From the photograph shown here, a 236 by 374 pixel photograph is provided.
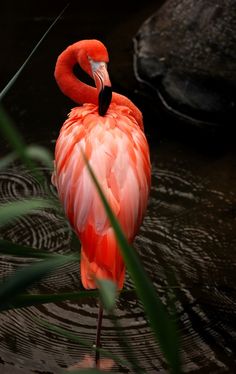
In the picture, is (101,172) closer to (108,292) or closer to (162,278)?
(162,278)

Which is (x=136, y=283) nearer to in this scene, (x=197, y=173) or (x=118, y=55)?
(x=197, y=173)

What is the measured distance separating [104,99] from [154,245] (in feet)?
3.13

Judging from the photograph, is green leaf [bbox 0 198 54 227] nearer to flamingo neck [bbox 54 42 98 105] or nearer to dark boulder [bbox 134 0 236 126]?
flamingo neck [bbox 54 42 98 105]

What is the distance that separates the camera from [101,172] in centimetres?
268

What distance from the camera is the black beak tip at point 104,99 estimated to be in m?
2.98

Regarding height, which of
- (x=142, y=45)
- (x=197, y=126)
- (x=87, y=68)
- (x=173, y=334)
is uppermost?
(x=173, y=334)

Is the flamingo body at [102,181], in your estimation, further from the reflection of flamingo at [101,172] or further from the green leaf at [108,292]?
the green leaf at [108,292]

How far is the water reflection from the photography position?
9.43 feet

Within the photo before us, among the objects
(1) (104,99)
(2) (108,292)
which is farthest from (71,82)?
(2) (108,292)

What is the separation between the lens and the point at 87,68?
322 centimetres

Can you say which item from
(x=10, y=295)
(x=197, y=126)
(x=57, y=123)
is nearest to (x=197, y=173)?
(x=197, y=126)

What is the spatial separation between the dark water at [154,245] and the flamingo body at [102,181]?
259 mm

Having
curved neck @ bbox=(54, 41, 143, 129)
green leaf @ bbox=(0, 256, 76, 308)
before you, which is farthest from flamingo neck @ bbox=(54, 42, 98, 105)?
green leaf @ bbox=(0, 256, 76, 308)

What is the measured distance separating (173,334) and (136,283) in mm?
98
